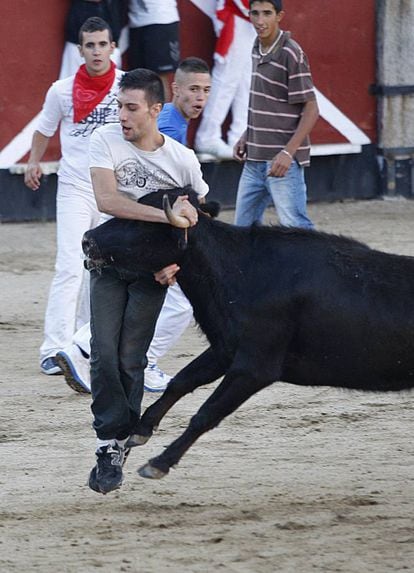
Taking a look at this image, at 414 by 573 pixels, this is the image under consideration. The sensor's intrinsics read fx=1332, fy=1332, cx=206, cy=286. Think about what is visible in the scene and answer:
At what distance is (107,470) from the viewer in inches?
205

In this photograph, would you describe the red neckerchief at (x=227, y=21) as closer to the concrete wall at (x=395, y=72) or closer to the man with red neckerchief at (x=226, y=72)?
the man with red neckerchief at (x=226, y=72)

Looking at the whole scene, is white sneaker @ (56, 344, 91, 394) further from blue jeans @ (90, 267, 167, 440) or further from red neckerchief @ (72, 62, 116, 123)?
blue jeans @ (90, 267, 167, 440)

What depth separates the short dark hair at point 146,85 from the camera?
4992mm

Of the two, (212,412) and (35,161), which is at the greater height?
(35,161)

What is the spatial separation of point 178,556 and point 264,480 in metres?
0.97

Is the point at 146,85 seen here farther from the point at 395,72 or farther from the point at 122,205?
the point at 395,72

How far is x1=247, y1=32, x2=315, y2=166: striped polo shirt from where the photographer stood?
780 centimetres

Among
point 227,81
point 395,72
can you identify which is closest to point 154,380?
point 227,81

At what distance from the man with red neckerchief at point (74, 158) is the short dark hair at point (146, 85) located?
6.68ft

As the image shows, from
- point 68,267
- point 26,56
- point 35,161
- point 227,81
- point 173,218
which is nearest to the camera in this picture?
point 173,218

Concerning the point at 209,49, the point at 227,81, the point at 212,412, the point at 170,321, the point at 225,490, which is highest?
the point at 209,49

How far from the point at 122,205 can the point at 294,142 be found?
2.97 meters

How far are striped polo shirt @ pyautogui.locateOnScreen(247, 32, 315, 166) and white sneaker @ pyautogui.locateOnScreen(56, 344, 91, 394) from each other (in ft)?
6.14

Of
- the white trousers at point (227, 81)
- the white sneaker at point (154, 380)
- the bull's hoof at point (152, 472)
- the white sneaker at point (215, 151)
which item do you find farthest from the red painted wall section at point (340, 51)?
the bull's hoof at point (152, 472)
